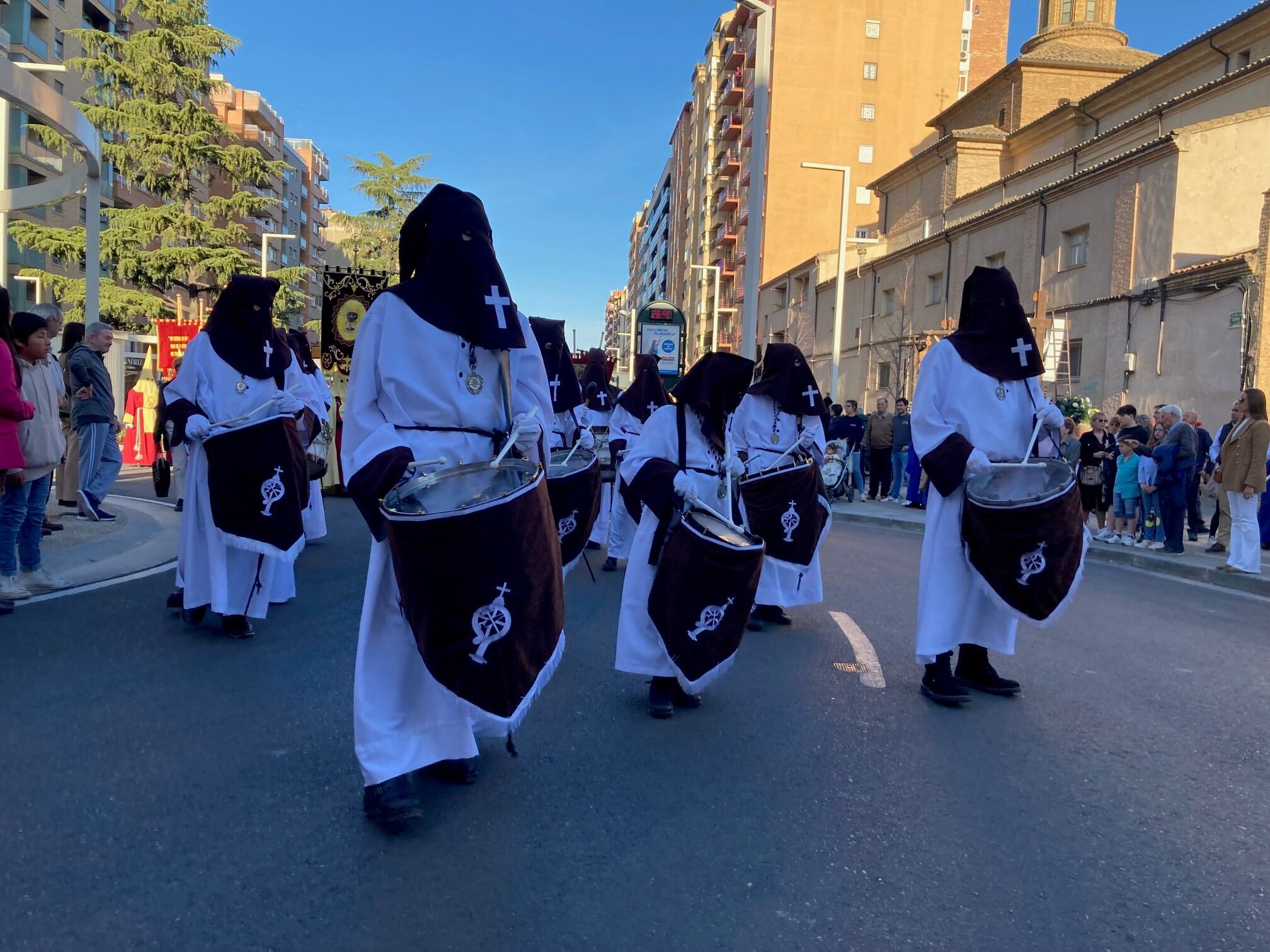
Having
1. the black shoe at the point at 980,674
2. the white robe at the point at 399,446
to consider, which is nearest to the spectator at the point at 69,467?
the white robe at the point at 399,446

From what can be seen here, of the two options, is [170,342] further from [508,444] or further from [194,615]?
[508,444]

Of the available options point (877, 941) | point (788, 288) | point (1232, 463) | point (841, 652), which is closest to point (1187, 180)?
point (1232, 463)

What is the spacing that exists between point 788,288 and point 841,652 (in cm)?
4285

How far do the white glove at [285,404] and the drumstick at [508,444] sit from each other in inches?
114

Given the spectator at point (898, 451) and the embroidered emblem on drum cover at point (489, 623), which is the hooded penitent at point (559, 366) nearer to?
the embroidered emblem on drum cover at point (489, 623)

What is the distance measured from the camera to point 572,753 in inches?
174

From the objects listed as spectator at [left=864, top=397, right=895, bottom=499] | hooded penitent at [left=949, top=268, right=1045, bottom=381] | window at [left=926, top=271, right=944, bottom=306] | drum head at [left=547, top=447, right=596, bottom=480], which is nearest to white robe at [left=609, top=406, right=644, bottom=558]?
drum head at [left=547, top=447, right=596, bottom=480]

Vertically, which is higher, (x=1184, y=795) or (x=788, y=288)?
(x=788, y=288)

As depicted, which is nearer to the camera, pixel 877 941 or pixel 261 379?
pixel 877 941

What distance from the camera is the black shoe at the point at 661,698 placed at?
501 cm

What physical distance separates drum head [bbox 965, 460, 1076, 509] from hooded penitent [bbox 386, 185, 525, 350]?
8.96 ft

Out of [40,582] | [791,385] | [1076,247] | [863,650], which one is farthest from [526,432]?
[1076,247]

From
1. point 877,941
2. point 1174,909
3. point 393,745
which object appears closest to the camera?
point 877,941

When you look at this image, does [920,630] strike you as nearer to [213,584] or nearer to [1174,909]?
[1174,909]
